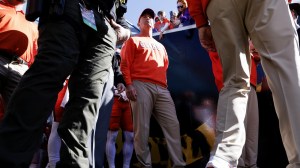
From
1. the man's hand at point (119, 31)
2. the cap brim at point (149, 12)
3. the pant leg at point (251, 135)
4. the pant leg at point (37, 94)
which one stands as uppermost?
the cap brim at point (149, 12)

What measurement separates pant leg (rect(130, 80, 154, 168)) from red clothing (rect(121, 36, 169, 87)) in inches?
5.1

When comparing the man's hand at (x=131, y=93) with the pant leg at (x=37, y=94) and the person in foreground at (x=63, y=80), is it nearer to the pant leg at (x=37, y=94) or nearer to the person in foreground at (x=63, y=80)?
the person in foreground at (x=63, y=80)

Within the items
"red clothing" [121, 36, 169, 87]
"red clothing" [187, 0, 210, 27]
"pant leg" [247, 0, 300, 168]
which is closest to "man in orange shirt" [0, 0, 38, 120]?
"red clothing" [121, 36, 169, 87]

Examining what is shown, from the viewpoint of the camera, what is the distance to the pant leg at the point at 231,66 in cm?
161

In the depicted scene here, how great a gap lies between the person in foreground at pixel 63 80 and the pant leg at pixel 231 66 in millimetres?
585

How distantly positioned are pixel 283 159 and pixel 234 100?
221cm

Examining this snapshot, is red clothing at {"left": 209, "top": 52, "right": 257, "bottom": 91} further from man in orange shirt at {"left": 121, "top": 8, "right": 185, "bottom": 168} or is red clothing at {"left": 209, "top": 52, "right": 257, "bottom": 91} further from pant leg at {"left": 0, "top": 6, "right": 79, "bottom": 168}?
pant leg at {"left": 0, "top": 6, "right": 79, "bottom": 168}

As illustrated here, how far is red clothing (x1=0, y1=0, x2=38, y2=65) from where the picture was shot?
2.88 m

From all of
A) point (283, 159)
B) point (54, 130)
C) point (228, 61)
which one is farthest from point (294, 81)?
point (54, 130)

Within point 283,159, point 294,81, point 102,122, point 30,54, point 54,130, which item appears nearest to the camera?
point 294,81

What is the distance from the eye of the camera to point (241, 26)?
1709 millimetres

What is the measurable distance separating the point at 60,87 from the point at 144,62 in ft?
9.25

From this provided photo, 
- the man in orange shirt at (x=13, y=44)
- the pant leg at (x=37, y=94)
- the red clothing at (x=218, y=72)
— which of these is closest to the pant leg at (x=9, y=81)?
the man in orange shirt at (x=13, y=44)

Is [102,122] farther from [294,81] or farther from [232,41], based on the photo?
[294,81]
